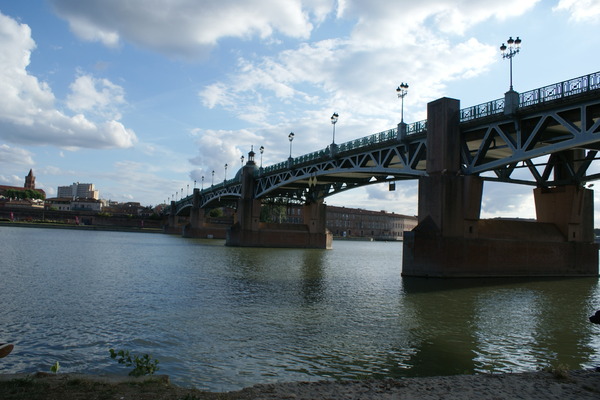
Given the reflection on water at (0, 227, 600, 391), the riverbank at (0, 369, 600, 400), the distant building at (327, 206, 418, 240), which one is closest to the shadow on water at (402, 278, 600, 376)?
the reflection on water at (0, 227, 600, 391)

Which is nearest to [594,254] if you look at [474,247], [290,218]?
[474,247]

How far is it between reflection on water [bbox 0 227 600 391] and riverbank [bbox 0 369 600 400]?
1.64m

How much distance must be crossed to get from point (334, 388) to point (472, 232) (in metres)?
25.7

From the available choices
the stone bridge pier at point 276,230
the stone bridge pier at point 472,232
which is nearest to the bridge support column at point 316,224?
the stone bridge pier at point 276,230

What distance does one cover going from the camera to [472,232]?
30.4 meters

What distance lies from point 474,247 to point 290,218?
130 meters

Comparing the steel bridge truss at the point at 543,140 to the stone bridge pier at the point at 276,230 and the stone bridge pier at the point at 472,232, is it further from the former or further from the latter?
the stone bridge pier at the point at 276,230

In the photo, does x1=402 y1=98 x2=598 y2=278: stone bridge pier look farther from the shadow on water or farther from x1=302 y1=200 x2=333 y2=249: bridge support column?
x1=302 y1=200 x2=333 y2=249: bridge support column

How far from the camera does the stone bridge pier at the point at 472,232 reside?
29.5 meters

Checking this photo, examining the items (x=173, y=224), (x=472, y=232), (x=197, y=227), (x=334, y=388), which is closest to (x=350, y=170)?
(x=472, y=232)

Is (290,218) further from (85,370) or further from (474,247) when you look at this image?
(85,370)

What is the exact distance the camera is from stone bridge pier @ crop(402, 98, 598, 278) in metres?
29.5

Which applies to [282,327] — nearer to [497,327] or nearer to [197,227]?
[497,327]

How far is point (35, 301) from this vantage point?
1647 cm
